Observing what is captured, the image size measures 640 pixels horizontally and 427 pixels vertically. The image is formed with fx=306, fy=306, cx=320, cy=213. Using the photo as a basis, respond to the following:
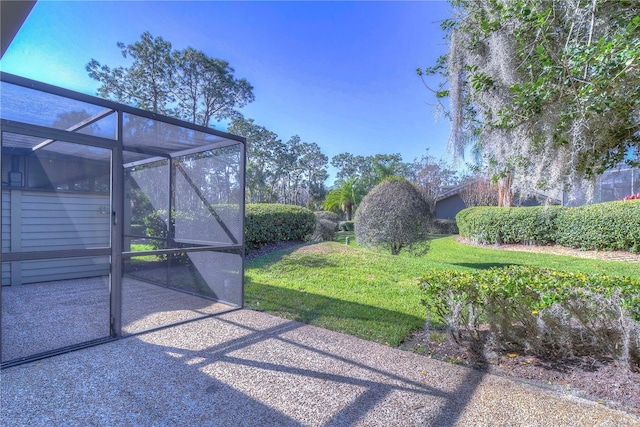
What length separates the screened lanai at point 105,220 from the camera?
296 cm

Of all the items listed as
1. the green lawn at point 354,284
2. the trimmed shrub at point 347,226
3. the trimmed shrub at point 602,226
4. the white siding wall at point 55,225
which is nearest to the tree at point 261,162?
the trimmed shrub at point 347,226

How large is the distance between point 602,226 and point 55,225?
1167cm

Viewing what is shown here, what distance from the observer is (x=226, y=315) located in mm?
4039

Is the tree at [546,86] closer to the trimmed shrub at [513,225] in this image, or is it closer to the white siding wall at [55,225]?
the white siding wall at [55,225]

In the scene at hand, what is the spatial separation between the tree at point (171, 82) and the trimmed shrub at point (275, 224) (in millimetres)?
8839

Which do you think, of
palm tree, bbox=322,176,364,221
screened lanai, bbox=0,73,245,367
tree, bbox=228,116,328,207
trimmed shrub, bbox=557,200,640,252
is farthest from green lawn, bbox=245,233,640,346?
tree, bbox=228,116,328,207

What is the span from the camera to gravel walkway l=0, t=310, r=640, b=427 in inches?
77.2

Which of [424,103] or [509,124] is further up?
[424,103]

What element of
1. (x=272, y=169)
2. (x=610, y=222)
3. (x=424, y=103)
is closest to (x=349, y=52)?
(x=424, y=103)

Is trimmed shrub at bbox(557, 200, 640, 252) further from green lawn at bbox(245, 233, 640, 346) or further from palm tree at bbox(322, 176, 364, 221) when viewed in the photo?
palm tree at bbox(322, 176, 364, 221)

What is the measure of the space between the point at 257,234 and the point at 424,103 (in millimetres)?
5732

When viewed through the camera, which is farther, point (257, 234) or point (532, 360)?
point (257, 234)

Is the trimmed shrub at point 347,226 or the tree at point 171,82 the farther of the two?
the trimmed shrub at point 347,226

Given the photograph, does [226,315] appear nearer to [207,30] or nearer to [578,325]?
[578,325]
